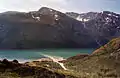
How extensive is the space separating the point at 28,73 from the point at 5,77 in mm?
7232

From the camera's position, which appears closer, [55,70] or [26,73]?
[26,73]

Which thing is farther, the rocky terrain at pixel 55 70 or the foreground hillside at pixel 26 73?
the rocky terrain at pixel 55 70

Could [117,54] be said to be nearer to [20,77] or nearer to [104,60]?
[104,60]

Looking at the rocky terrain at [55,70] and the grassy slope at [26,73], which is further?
the rocky terrain at [55,70]

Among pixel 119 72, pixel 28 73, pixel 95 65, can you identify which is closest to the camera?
pixel 28 73

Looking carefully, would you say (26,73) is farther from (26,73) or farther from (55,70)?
(55,70)

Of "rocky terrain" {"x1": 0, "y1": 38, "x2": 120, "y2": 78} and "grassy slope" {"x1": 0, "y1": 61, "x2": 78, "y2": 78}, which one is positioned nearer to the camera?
"grassy slope" {"x1": 0, "y1": 61, "x2": 78, "y2": 78}

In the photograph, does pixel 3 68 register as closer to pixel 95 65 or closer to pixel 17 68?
pixel 17 68

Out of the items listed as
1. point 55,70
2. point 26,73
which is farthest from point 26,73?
point 55,70

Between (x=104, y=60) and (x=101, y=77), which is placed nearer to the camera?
(x=101, y=77)

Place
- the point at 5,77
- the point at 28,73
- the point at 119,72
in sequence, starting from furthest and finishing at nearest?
the point at 119,72
the point at 28,73
the point at 5,77

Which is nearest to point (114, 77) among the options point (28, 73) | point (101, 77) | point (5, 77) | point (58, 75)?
point (101, 77)

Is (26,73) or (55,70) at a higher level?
(26,73)

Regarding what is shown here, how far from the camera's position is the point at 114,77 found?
7912 cm
